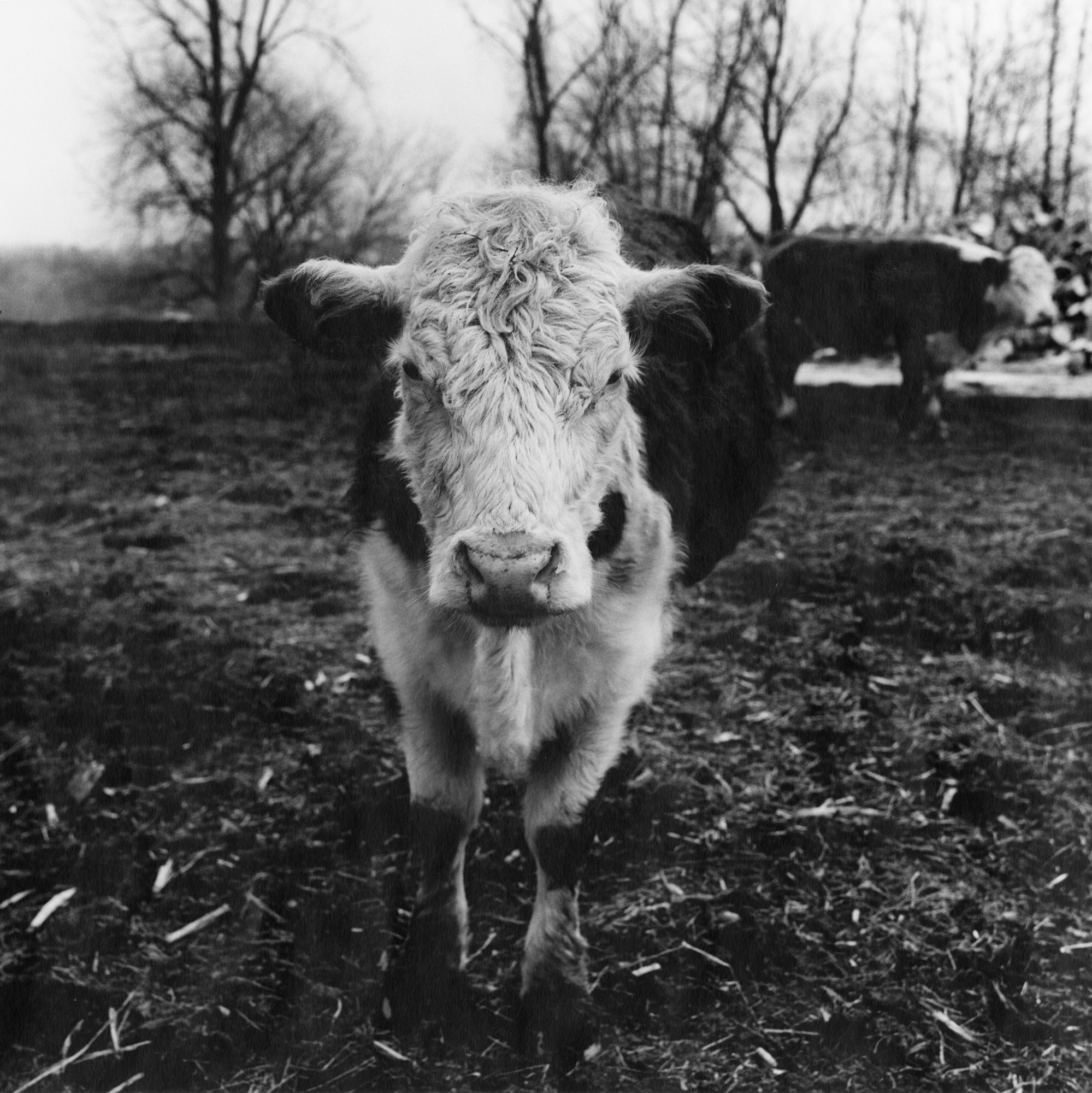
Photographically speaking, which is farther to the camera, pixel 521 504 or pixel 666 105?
pixel 666 105

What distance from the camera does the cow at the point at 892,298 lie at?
8086 millimetres

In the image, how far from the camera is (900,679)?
12.6 ft

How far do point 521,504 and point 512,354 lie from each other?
314mm

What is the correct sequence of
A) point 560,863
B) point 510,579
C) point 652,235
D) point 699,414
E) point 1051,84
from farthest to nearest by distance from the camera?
point 1051,84 < point 652,235 < point 699,414 < point 560,863 < point 510,579

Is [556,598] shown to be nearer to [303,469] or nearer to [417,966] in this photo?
[417,966]

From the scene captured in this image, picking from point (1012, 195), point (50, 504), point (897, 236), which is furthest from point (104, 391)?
point (1012, 195)

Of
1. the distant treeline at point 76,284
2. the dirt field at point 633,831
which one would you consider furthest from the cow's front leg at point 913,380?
the distant treeline at point 76,284

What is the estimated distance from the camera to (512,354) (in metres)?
1.81

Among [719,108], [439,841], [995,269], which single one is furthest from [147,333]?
[439,841]

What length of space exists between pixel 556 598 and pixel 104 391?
7896 mm

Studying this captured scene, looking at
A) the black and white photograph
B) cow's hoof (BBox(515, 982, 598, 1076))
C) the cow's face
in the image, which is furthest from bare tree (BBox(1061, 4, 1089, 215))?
cow's hoof (BBox(515, 982, 598, 1076))

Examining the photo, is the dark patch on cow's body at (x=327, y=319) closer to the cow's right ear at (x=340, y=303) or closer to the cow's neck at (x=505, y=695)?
the cow's right ear at (x=340, y=303)

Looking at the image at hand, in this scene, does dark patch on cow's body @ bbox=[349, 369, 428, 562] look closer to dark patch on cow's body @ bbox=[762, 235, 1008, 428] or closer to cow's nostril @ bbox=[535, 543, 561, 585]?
cow's nostril @ bbox=[535, 543, 561, 585]

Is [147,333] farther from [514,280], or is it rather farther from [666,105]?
[514,280]
